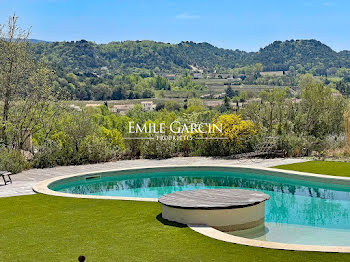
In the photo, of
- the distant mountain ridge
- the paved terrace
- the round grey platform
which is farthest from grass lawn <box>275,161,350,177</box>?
the distant mountain ridge

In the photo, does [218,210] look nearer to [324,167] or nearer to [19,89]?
[324,167]

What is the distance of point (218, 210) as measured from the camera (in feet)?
24.6

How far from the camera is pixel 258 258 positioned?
19.0 ft

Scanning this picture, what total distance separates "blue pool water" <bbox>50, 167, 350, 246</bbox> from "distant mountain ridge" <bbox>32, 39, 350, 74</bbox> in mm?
102925

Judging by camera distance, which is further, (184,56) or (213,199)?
(184,56)

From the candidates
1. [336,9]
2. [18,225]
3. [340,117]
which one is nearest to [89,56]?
[336,9]

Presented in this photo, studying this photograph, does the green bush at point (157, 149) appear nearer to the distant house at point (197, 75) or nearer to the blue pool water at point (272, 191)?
the blue pool water at point (272, 191)

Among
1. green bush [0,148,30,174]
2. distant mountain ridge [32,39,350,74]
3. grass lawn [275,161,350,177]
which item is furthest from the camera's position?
distant mountain ridge [32,39,350,74]

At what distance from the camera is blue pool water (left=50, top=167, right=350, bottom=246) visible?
777cm

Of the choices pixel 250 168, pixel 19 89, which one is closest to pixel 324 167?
pixel 250 168

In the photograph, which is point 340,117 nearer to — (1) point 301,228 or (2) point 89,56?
(1) point 301,228

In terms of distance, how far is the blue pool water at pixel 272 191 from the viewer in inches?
306

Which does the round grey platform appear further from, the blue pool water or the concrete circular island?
the blue pool water

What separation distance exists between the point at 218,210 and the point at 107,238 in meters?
1.85
